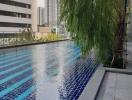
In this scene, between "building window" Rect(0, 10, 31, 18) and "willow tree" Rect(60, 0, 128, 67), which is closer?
"willow tree" Rect(60, 0, 128, 67)

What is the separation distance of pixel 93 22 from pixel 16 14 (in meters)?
45.2

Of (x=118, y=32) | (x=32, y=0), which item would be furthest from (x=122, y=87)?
(x=32, y=0)

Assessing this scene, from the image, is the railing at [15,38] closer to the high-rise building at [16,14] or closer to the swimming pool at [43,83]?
the swimming pool at [43,83]

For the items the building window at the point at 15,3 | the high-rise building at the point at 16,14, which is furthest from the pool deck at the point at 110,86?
the building window at the point at 15,3

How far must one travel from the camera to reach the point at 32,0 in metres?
56.4

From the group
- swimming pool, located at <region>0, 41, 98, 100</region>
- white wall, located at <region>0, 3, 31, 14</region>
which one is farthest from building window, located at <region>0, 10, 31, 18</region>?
swimming pool, located at <region>0, 41, 98, 100</region>

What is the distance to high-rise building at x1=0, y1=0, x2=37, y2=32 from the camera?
150 feet

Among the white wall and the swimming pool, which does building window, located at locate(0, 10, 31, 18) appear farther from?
the swimming pool

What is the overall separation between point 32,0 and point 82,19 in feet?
168

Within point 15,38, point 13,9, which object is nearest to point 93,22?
point 15,38

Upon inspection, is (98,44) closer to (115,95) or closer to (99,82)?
(99,82)

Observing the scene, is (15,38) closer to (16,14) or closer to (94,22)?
(94,22)

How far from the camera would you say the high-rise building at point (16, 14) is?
150ft

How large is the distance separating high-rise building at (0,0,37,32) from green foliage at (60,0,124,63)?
126 ft
